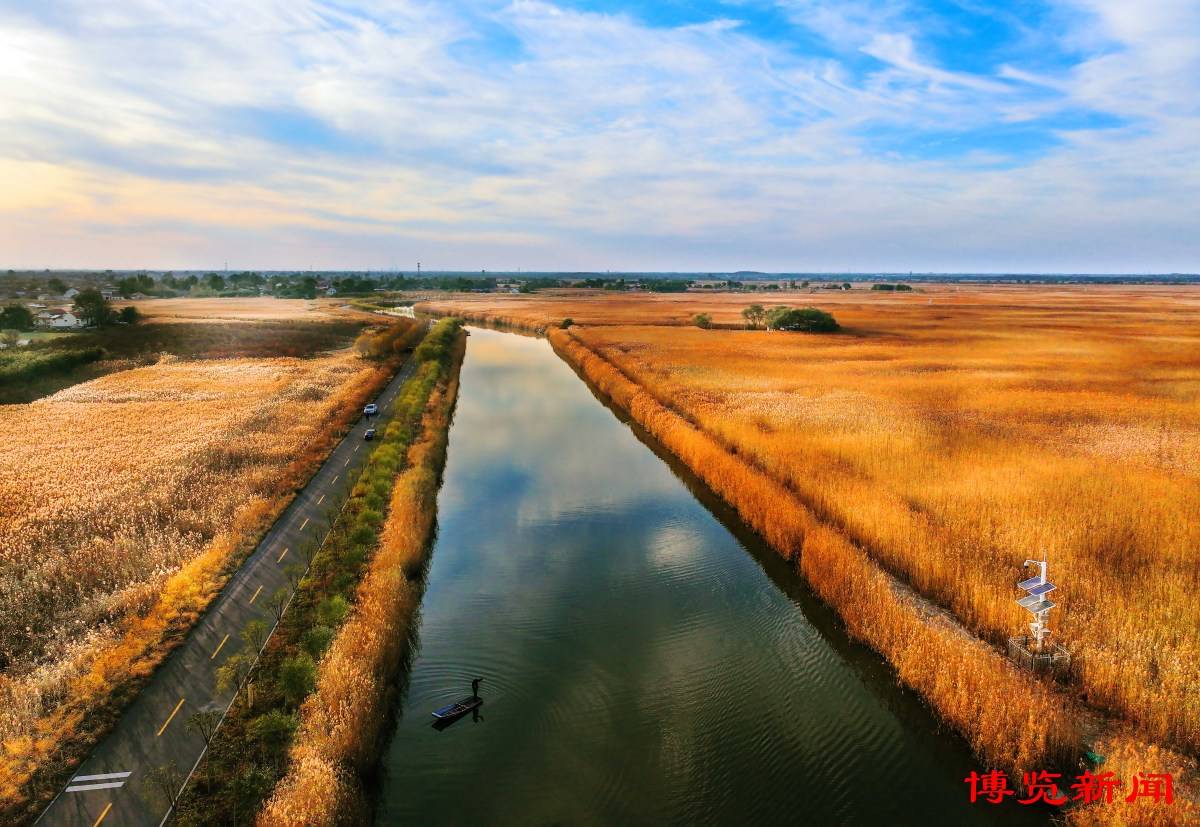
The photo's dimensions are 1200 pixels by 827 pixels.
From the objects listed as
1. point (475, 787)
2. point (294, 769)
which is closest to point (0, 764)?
point (294, 769)

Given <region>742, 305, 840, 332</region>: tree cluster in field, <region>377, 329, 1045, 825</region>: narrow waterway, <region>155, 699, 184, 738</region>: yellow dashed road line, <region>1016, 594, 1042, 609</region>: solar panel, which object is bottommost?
<region>377, 329, 1045, 825</region>: narrow waterway

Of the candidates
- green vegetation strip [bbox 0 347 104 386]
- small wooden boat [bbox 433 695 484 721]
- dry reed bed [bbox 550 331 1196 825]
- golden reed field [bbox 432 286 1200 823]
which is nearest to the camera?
dry reed bed [bbox 550 331 1196 825]

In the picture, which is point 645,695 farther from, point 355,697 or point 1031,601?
point 1031,601

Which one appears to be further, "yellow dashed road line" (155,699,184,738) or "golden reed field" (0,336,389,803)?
"golden reed field" (0,336,389,803)

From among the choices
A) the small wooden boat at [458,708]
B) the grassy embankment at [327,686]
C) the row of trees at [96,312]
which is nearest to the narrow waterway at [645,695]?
the small wooden boat at [458,708]

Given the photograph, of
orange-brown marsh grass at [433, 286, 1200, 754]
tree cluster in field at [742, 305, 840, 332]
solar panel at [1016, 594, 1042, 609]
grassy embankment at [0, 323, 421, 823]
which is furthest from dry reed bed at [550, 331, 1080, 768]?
tree cluster in field at [742, 305, 840, 332]

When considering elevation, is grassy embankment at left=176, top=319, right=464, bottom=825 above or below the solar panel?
below

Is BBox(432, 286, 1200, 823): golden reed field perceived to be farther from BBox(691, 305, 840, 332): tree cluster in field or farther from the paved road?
BBox(691, 305, 840, 332): tree cluster in field
